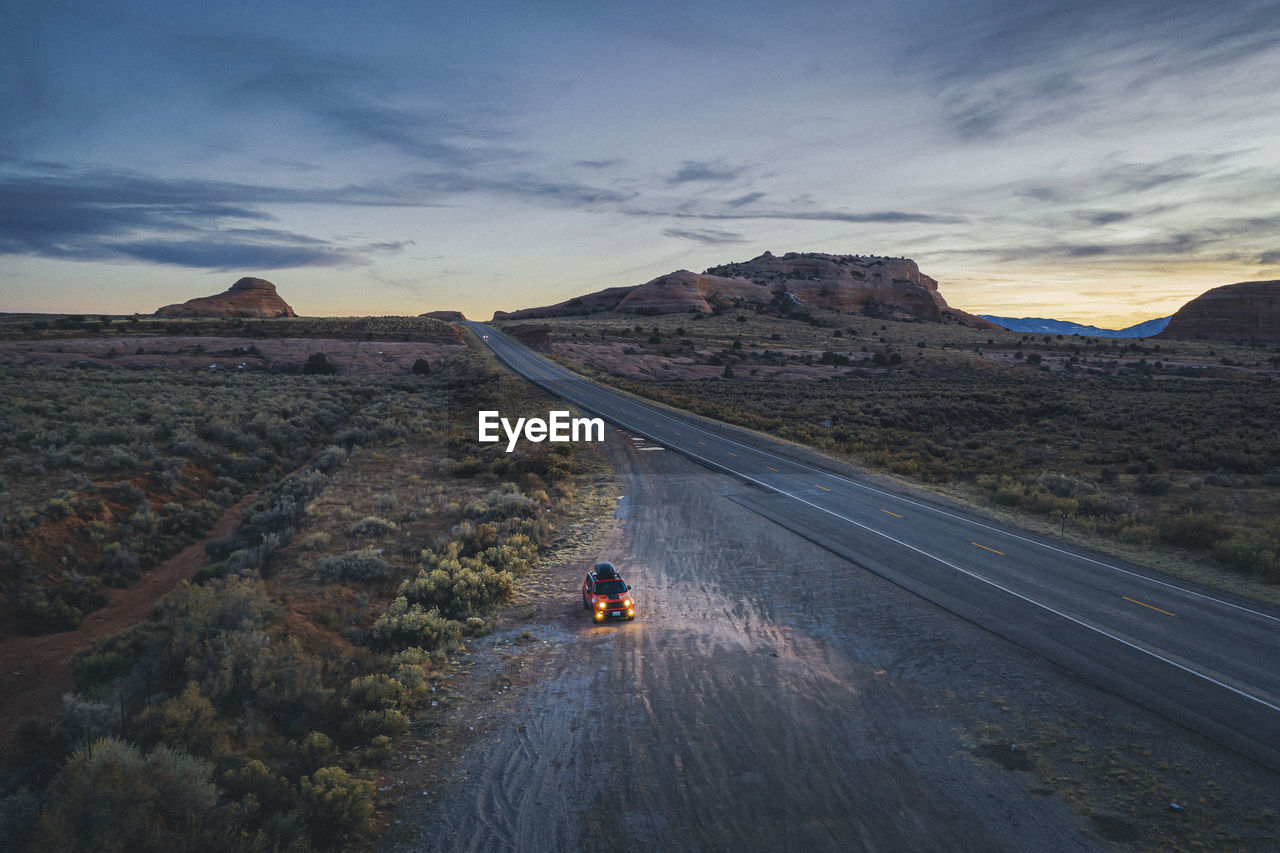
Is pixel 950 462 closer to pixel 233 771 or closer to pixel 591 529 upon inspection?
pixel 591 529

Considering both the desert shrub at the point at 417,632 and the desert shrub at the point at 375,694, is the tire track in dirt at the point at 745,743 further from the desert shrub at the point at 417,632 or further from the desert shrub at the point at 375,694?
the desert shrub at the point at 417,632

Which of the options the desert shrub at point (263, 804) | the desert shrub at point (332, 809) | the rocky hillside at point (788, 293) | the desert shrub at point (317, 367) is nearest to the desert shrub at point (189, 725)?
the desert shrub at point (263, 804)

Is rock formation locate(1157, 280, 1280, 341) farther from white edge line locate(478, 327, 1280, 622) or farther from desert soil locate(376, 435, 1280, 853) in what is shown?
desert soil locate(376, 435, 1280, 853)

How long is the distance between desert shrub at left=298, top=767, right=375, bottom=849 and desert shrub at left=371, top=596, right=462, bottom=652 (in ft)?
13.8

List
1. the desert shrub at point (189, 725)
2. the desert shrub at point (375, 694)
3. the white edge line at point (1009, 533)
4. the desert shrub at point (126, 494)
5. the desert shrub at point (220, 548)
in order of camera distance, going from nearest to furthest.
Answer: the desert shrub at point (189, 725) → the desert shrub at point (375, 694) → the white edge line at point (1009, 533) → the desert shrub at point (220, 548) → the desert shrub at point (126, 494)

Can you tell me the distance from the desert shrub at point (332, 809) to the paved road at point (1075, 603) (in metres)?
12.0

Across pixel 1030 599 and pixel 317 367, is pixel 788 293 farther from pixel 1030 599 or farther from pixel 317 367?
pixel 1030 599

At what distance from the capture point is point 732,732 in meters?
9.62

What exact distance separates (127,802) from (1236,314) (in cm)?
22181

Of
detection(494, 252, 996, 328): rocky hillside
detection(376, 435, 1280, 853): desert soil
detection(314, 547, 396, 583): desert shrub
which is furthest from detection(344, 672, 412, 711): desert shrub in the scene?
detection(494, 252, 996, 328): rocky hillside

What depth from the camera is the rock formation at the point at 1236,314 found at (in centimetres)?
15362

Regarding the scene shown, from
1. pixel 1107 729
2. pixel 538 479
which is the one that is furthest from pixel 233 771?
pixel 538 479

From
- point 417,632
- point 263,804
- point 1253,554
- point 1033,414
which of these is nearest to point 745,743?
point 263,804

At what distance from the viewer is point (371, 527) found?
723 inches
